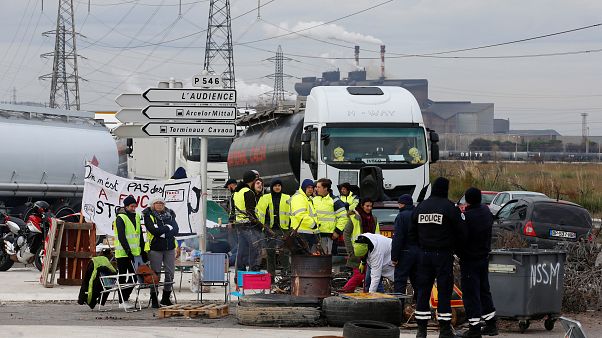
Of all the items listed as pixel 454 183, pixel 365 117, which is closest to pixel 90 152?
pixel 365 117

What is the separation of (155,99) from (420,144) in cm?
1066

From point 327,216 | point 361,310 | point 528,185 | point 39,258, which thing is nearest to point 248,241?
point 327,216

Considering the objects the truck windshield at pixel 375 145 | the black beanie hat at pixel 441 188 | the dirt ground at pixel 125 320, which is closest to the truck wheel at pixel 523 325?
the dirt ground at pixel 125 320

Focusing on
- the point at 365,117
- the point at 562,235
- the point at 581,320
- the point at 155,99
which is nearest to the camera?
the point at 581,320

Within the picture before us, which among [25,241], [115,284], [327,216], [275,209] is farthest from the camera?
[25,241]

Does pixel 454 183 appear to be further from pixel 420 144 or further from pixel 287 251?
pixel 287 251

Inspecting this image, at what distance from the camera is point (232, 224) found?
19.9 m

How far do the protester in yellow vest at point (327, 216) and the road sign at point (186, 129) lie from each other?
1.85 metres

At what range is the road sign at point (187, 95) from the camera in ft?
61.5

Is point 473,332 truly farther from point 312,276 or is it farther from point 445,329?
point 312,276

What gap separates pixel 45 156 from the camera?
1152 inches

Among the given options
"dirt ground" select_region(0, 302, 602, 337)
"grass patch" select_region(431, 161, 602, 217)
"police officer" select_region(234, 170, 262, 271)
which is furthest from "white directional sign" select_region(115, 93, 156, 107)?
"grass patch" select_region(431, 161, 602, 217)

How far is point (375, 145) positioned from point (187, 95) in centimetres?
982

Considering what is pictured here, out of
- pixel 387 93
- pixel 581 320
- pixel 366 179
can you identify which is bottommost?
pixel 581 320
